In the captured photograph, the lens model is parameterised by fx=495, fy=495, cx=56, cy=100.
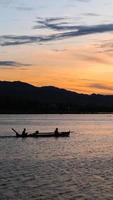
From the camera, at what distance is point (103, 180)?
37.8m

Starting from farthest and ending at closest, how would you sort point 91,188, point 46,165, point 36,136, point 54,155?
point 36,136 → point 54,155 → point 46,165 → point 91,188

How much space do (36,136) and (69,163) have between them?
143ft

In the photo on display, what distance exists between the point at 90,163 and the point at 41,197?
1772 centimetres

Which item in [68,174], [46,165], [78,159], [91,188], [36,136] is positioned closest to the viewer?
[91,188]

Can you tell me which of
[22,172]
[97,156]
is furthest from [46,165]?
[97,156]

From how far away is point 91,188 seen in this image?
1375 inches

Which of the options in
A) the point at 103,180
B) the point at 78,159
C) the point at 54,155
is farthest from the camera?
the point at 54,155

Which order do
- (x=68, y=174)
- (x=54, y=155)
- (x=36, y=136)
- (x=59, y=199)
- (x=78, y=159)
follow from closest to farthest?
(x=59, y=199), (x=68, y=174), (x=78, y=159), (x=54, y=155), (x=36, y=136)

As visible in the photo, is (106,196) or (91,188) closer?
(106,196)

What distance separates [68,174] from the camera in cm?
4103

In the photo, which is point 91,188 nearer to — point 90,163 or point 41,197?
point 41,197

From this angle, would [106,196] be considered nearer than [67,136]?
Yes

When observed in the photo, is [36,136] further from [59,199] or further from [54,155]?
[59,199]

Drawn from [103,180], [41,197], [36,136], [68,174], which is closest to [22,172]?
[68,174]
